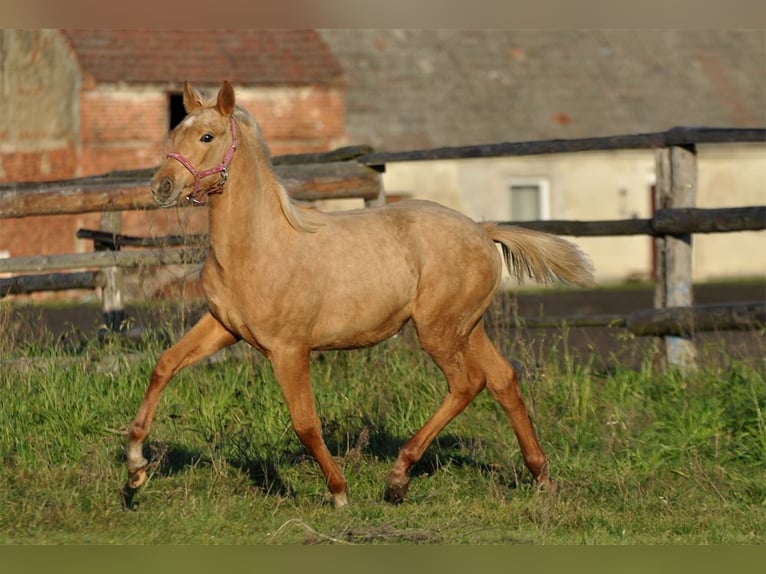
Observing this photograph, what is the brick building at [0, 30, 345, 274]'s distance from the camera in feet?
84.5

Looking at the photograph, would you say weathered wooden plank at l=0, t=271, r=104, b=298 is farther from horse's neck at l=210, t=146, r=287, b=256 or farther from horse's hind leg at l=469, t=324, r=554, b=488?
horse's hind leg at l=469, t=324, r=554, b=488

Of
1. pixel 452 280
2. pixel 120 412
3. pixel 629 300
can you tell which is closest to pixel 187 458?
pixel 120 412

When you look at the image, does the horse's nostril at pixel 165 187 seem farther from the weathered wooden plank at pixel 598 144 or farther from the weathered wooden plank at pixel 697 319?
the weathered wooden plank at pixel 697 319

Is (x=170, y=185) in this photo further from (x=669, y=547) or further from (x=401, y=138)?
(x=401, y=138)

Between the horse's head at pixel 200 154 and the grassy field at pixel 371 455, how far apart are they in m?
1.53

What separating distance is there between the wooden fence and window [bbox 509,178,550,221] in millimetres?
18363

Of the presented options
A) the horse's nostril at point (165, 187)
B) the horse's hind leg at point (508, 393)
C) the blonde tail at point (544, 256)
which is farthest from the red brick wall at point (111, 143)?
the horse's nostril at point (165, 187)

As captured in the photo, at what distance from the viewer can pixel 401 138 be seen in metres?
27.9

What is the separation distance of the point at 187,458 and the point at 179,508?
3.25 feet

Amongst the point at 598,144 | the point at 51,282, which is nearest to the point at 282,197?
the point at 51,282

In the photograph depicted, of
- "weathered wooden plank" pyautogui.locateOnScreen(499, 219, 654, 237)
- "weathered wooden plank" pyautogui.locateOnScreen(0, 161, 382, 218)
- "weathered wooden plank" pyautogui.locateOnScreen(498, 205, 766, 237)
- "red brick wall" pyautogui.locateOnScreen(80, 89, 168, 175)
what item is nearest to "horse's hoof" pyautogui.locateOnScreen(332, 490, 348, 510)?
"weathered wooden plank" pyautogui.locateOnScreen(498, 205, 766, 237)

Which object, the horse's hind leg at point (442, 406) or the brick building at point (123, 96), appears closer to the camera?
the horse's hind leg at point (442, 406)

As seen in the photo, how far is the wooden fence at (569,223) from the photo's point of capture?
9.75 m

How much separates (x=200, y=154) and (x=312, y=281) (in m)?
0.87
